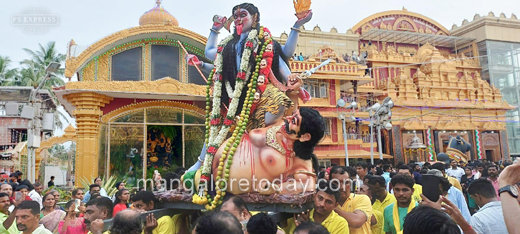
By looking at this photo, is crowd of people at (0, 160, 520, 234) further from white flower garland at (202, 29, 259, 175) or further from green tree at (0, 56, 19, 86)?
green tree at (0, 56, 19, 86)

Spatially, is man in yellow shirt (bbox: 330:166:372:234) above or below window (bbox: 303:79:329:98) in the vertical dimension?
below

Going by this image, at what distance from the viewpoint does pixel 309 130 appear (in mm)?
3752

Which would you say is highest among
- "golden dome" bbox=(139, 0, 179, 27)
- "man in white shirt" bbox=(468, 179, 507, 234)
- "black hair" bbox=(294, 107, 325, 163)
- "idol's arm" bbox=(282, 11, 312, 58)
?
"golden dome" bbox=(139, 0, 179, 27)

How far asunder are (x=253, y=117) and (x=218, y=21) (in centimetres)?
147

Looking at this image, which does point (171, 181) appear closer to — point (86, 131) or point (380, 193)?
point (380, 193)

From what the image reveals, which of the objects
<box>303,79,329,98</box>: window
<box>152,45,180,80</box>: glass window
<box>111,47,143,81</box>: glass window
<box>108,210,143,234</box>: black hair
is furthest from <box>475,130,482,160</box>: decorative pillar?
<box>108,210,143,234</box>: black hair

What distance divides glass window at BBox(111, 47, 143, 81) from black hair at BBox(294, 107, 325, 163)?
29.8ft

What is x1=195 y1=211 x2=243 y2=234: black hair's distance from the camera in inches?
81.2

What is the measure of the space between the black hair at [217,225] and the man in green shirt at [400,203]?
218 cm

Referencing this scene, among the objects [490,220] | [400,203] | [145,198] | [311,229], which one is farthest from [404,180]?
[145,198]

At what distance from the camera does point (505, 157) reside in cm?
2239

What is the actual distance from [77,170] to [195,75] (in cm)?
447

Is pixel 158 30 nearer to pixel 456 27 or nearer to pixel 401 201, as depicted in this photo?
pixel 401 201

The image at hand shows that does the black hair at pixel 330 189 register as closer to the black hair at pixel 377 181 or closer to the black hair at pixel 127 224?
the black hair at pixel 377 181
